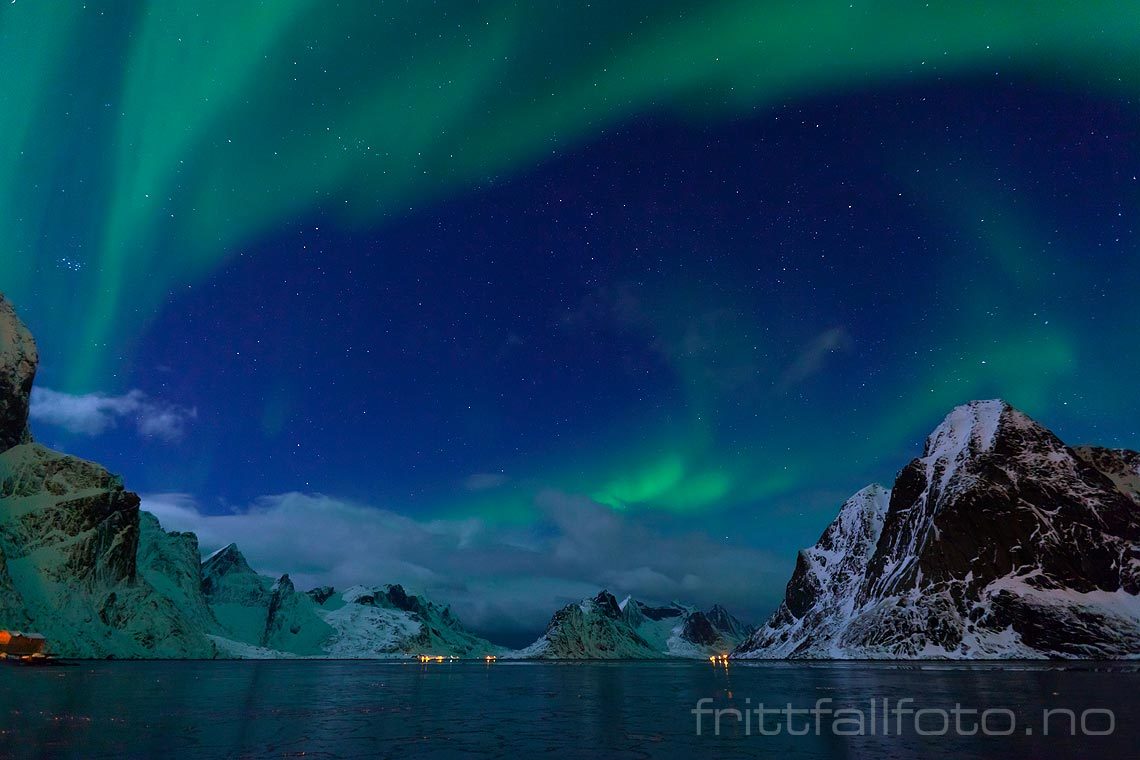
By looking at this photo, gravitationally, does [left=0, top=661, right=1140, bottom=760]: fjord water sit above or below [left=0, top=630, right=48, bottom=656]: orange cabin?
above

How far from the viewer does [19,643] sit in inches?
6058

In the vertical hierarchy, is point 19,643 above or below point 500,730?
below

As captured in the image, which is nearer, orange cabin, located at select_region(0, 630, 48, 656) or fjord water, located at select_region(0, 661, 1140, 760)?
fjord water, located at select_region(0, 661, 1140, 760)

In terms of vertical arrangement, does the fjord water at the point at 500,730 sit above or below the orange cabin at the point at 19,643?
above

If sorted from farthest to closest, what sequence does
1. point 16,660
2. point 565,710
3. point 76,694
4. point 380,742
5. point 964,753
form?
point 16,660
point 76,694
point 565,710
point 380,742
point 964,753

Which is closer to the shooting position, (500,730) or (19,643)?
(500,730)

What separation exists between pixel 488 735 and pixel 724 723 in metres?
15.7

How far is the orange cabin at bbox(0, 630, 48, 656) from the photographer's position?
153 meters

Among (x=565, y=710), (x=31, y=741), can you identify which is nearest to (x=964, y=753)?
(x=565, y=710)

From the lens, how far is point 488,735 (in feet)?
127

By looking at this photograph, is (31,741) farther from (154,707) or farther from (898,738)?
(898,738)

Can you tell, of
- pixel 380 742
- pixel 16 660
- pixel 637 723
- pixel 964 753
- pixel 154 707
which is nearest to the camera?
pixel 964 753

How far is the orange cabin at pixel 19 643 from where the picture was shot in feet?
502

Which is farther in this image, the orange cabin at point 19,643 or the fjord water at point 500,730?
the orange cabin at point 19,643
